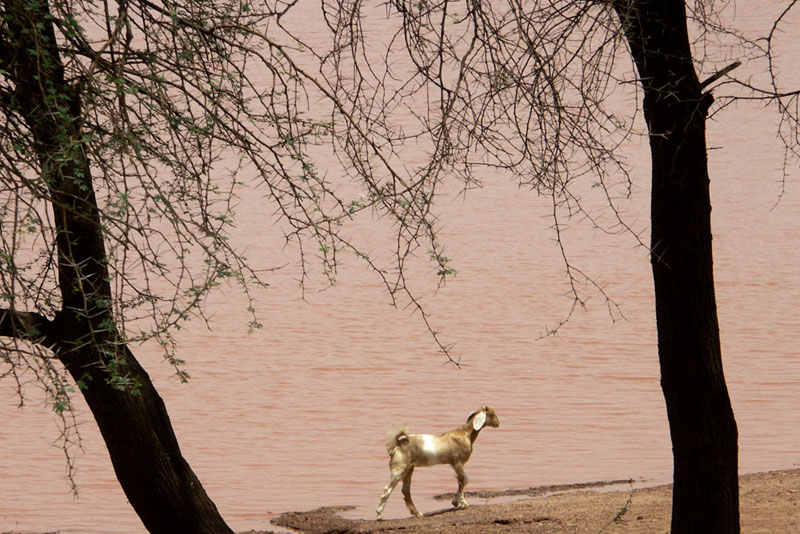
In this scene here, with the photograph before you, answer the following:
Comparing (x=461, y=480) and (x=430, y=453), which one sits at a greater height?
(x=430, y=453)

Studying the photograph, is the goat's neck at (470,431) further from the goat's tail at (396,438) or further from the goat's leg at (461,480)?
the goat's tail at (396,438)

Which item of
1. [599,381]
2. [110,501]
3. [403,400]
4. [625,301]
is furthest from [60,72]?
[625,301]

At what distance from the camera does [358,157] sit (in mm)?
5020

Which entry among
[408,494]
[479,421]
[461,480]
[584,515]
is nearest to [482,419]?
[479,421]

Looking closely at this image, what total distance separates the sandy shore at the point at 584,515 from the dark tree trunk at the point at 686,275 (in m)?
1.33

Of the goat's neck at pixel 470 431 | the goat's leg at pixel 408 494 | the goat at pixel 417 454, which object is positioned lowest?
the goat's leg at pixel 408 494

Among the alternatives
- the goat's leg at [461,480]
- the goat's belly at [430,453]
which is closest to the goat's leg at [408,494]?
the goat's belly at [430,453]

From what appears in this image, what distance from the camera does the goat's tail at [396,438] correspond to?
8.81 meters

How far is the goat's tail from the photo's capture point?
8.81 meters

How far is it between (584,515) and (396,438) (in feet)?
5.65

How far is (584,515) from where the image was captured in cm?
766

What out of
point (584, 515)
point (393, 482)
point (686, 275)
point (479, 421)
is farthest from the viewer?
point (479, 421)

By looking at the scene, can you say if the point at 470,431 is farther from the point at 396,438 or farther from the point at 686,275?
the point at 686,275

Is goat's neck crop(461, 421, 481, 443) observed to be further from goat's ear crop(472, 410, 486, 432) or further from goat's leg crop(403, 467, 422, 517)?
goat's leg crop(403, 467, 422, 517)
